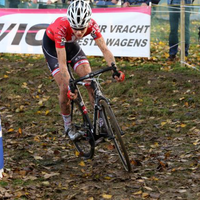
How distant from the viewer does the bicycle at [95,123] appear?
6074mm

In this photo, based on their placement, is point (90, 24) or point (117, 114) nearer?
point (90, 24)

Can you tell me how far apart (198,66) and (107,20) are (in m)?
2.64

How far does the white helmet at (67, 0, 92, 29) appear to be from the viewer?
643cm

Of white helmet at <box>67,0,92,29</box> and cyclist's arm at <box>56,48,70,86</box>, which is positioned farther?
cyclist's arm at <box>56,48,70,86</box>

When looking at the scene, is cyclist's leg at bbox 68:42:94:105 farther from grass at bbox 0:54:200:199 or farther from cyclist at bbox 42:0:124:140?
grass at bbox 0:54:200:199

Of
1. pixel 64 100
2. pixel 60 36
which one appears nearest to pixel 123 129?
pixel 64 100

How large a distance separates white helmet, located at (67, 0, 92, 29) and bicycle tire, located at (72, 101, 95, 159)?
121 centimetres

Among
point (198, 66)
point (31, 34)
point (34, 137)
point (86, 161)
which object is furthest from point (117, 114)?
point (31, 34)

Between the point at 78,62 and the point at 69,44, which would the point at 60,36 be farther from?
the point at 78,62

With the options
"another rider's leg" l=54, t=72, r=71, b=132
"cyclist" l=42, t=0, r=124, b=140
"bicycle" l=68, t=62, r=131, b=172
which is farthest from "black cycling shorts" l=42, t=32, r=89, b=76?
"bicycle" l=68, t=62, r=131, b=172

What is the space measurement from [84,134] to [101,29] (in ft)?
18.9

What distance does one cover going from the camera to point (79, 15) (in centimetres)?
642

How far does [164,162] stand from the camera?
21.6ft

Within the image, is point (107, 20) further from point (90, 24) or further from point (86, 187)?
point (86, 187)
